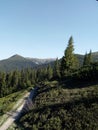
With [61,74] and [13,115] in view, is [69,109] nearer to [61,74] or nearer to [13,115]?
[13,115]

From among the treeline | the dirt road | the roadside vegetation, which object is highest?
the treeline

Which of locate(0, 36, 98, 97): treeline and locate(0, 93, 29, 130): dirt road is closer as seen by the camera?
locate(0, 93, 29, 130): dirt road

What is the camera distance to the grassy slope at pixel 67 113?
85.0ft

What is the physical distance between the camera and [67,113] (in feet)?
93.6

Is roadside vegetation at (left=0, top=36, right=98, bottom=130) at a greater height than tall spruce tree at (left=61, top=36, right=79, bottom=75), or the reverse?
tall spruce tree at (left=61, top=36, right=79, bottom=75)

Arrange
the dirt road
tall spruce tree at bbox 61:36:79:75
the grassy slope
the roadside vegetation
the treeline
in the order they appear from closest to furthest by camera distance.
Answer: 1. the grassy slope
2. the roadside vegetation
3. the dirt road
4. the treeline
5. tall spruce tree at bbox 61:36:79:75

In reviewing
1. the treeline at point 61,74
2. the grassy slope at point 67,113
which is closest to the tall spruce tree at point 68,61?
the treeline at point 61,74

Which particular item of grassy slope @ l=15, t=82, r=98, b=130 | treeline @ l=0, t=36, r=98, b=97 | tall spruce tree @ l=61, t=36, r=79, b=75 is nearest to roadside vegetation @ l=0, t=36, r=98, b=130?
grassy slope @ l=15, t=82, r=98, b=130

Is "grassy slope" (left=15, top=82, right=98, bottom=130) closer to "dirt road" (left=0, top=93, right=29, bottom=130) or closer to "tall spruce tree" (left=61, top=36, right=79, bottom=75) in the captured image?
"dirt road" (left=0, top=93, right=29, bottom=130)

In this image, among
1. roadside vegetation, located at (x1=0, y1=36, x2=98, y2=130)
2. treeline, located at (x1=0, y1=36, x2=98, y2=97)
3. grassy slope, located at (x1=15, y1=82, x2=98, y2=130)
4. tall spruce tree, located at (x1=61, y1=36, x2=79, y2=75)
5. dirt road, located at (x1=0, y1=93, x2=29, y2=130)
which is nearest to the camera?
grassy slope, located at (x1=15, y1=82, x2=98, y2=130)

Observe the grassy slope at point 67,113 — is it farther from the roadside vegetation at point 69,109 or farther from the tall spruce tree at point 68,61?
the tall spruce tree at point 68,61

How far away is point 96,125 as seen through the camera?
24422mm

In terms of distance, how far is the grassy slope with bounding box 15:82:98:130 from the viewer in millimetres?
25922

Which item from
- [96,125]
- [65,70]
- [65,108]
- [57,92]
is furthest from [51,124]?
[65,70]
